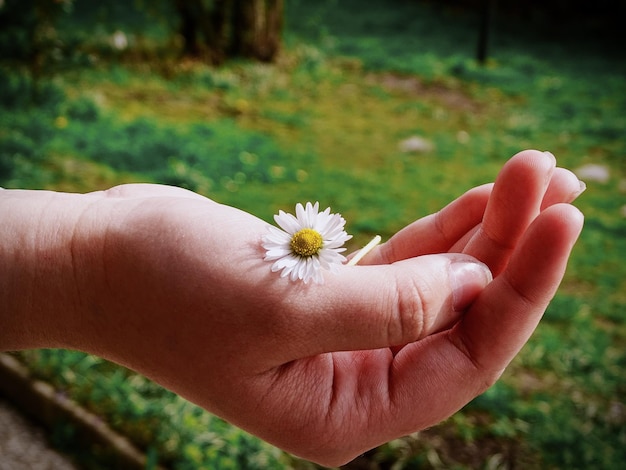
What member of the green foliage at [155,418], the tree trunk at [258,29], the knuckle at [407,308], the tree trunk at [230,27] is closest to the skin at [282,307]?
the knuckle at [407,308]

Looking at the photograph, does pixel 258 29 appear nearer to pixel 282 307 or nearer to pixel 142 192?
pixel 142 192

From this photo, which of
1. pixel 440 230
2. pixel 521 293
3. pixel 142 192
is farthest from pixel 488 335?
pixel 142 192

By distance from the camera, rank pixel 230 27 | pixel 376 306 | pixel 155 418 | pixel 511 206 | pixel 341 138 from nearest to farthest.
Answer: pixel 376 306
pixel 511 206
pixel 155 418
pixel 341 138
pixel 230 27

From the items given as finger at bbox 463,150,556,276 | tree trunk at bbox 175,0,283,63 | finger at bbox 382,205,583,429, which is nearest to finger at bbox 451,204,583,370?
finger at bbox 382,205,583,429

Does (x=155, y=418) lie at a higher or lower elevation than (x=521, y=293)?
lower

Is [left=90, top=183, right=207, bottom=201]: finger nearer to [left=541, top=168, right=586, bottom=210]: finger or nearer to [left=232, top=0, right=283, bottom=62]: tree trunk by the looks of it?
[left=541, top=168, right=586, bottom=210]: finger

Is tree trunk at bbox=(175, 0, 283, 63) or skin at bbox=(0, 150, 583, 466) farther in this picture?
tree trunk at bbox=(175, 0, 283, 63)

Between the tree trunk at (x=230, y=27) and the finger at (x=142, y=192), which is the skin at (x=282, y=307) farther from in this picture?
the tree trunk at (x=230, y=27)
